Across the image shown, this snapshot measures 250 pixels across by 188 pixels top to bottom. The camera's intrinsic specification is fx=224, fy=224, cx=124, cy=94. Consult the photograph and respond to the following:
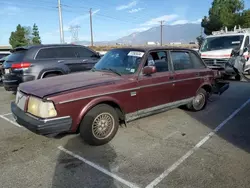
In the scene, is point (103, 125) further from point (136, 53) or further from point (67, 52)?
point (67, 52)

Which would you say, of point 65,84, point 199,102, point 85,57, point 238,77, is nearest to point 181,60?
point 199,102

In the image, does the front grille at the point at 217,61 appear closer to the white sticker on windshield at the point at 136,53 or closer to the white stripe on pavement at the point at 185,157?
the white stripe on pavement at the point at 185,157

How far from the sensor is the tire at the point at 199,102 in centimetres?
584

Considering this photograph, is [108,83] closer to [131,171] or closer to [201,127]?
[131,171]

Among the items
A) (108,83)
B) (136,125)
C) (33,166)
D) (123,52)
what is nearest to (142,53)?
(123,52)

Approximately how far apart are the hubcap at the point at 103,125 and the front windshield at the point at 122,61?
3.17 feet

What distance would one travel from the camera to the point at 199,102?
19.7ft

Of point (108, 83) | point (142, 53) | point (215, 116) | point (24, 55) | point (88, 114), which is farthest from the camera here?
point (24, 55)

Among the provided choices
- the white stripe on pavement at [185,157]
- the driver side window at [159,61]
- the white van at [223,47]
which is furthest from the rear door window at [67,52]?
the white van at [223,47]

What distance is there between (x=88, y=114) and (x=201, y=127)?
2.58 metres

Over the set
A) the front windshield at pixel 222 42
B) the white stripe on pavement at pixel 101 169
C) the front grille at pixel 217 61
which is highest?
the front windshield at pixel 222 42

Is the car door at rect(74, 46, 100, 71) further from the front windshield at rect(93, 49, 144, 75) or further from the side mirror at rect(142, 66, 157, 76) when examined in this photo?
the side mirror at rect(142, 66, 157, 76)

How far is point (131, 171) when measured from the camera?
3.18 metres

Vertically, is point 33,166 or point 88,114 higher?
point 88,114
